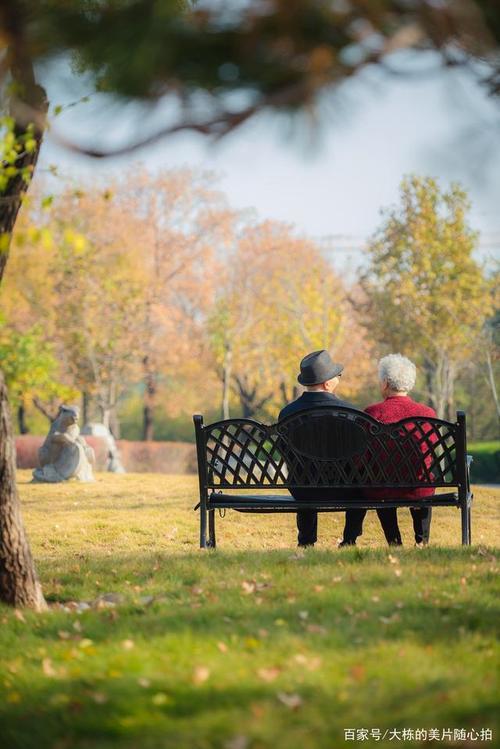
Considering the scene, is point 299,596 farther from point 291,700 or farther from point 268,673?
point 291,700

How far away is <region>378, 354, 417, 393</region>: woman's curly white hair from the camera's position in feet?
23.9

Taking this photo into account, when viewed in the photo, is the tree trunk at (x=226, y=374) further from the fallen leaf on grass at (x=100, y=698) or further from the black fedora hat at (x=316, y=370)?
Answer: the fallen leaf on grass at (x=100, y=698)

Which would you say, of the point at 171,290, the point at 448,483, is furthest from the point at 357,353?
the point at 448,483

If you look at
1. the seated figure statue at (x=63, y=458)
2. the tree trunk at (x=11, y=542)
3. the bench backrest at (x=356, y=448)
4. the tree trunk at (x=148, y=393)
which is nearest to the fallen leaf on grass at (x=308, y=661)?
the tree trunk at (x=11, y=542)

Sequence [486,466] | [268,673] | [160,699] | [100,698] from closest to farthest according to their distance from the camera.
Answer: [160,699]
[100,698]
[268,673]
[486,466]

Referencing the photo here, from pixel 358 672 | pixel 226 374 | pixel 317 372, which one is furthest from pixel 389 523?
pixel 226 374

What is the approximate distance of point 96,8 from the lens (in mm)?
3873

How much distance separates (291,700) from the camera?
340cm

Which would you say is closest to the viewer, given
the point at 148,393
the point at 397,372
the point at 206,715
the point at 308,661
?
the point at 206,715

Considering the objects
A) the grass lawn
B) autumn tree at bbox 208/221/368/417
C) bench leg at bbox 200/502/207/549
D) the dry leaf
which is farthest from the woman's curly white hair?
autumn tree at bbox 208/221/368/417

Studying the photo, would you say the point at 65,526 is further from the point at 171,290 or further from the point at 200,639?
the point at 171,290

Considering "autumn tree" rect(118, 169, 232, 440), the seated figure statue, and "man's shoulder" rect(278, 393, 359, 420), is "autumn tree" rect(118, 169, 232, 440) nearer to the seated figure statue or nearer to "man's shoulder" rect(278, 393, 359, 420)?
the seated figure statue

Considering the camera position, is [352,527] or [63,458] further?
[63,458]

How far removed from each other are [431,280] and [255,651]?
24530 millimetres
